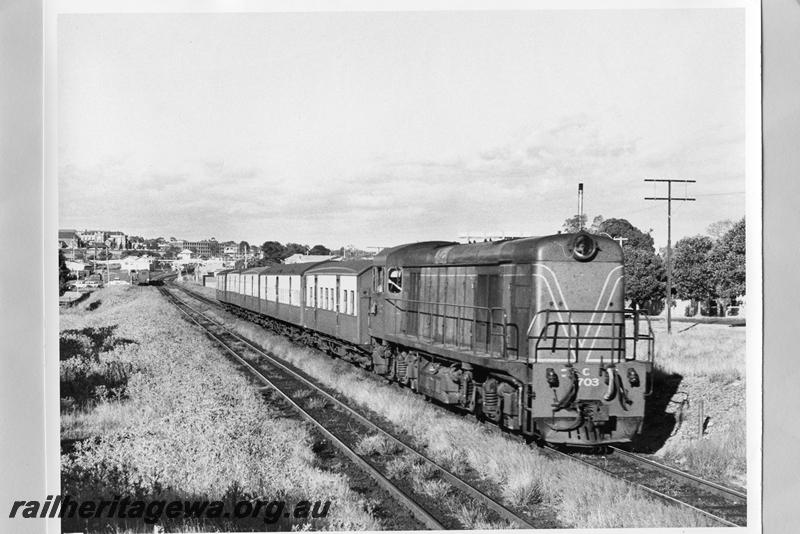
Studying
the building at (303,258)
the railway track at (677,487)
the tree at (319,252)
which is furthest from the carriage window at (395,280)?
the building at (303,258)

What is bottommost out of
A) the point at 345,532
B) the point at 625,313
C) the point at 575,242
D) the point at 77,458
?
the point at 345,532

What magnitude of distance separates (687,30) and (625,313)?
3763mm

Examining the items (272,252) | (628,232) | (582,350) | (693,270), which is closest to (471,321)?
(582,350)

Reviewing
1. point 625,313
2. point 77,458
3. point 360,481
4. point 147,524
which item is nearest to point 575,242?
point 625,313

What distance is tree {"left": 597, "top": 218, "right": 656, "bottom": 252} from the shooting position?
42.8ft

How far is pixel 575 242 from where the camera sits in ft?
30.5

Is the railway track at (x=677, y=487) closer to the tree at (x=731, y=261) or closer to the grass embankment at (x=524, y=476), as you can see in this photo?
the grass embankment at (x=524, y=476)

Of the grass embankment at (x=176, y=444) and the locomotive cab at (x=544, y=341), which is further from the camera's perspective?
the locomotive cab at (x=544, y=341)

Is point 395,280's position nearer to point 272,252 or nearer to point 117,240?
point 117,240

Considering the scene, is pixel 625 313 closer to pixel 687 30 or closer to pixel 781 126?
pixel 781 126

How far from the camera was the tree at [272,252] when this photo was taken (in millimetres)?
20653

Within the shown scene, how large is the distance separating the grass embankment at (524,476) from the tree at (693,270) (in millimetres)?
8657

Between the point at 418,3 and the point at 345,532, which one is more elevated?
the point at 418,3

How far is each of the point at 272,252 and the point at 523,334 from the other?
14.7m
